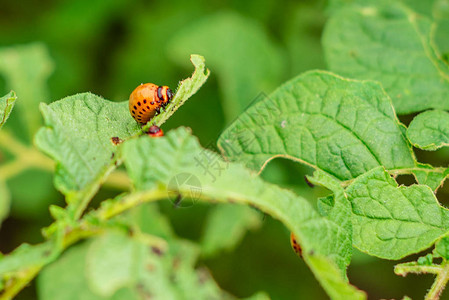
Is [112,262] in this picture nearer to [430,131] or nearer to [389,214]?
[389,214]

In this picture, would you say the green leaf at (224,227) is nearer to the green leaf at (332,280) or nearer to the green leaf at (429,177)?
the green leaf at (429,177)

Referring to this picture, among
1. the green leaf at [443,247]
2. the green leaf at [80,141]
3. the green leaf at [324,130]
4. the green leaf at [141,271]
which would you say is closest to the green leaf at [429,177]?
the green leaf at [324,130]

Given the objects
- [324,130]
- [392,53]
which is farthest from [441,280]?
[392,53]

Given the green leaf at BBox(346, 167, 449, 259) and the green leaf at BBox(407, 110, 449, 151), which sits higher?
the green leaf at BBox(407, 110, 449, 151)

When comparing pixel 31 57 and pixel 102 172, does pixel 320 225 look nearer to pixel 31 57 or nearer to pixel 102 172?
pixel 102 172

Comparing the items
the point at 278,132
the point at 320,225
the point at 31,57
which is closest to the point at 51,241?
the point at 320,225

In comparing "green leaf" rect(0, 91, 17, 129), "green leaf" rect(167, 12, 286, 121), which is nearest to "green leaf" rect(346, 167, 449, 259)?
"green leaf" rect(0, 91, 17, 129)

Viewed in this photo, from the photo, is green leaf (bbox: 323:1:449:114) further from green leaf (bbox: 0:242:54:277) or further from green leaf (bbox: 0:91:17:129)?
green leaf (bbox: 0:242:54:277)
